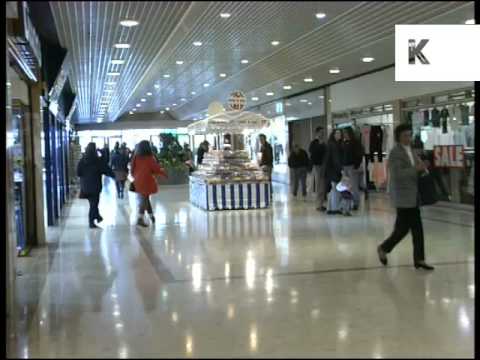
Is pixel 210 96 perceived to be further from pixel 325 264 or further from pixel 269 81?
pixel 325 264

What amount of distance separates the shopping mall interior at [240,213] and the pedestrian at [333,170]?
2cm

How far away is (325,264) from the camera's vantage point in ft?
19.2

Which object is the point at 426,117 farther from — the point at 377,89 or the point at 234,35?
the point at 234,35

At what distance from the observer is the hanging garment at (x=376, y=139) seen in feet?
44.8

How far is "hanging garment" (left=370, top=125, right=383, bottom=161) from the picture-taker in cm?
1366

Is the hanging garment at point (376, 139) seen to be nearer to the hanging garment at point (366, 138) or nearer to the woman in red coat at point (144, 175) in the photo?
the hanging garment at point (366, 138)

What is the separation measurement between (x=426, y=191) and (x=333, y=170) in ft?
13.6

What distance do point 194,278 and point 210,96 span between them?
15389 mm

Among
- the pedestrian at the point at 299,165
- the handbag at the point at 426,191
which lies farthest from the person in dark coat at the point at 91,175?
the pedestrian at the point at 299,165

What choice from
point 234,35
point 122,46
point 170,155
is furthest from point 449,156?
point 170,155

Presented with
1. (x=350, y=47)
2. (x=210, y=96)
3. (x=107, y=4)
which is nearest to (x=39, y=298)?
(x=107, y=4)

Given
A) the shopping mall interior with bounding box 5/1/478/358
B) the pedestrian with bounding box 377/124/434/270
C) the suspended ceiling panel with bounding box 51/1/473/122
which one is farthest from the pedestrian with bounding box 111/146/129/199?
the pedestrian with bounding box 377/124/434/270

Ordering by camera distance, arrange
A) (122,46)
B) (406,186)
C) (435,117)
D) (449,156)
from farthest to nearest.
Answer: (435,117), (449,156), (122,46), (406,186)

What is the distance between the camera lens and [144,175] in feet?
30.4
